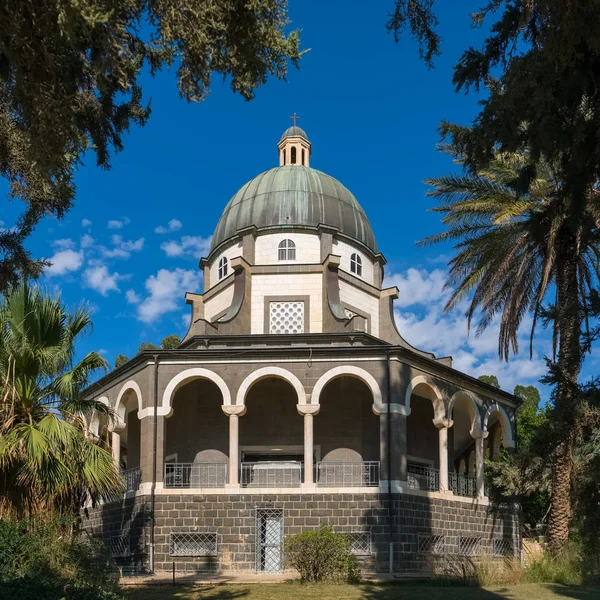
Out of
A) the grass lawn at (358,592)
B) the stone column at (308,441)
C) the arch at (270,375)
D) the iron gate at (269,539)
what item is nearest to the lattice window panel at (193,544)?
the iron gate at (269,539)

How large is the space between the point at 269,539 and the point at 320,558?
4542 millimetres

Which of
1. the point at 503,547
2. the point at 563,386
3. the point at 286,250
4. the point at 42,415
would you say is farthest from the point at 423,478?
the point at 42,415

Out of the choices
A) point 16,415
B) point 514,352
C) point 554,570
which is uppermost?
point 514,352

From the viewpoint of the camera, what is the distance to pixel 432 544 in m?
24.3

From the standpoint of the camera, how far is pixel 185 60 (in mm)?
9031

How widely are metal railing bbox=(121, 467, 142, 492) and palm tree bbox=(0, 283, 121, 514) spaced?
685 cm

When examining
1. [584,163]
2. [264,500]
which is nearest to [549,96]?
[584,163]

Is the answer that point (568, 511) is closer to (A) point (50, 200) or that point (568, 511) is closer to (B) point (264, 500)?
(B) point (264, 500)

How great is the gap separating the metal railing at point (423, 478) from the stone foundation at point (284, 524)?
1.08 m

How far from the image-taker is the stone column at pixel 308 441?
2400 cm

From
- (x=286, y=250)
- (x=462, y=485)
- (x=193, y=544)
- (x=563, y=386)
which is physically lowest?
(x=193, y=544)

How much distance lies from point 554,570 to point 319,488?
23.0ft

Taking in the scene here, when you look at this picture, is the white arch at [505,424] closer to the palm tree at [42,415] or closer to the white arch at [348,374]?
the white arch at [348,374]

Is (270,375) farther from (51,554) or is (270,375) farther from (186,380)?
(51,554)
